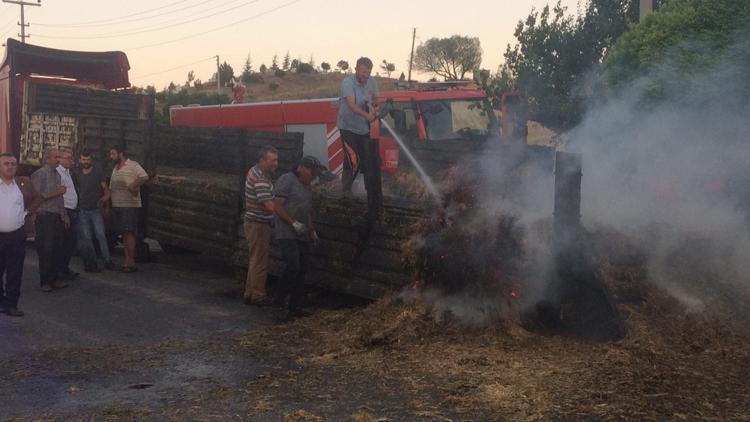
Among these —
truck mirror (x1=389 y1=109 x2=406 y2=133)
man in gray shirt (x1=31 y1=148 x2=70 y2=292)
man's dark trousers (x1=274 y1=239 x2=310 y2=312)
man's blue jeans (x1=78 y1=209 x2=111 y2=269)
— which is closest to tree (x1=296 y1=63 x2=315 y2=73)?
truck mirror (x1=389 y1=109 x2=406 y2=133)

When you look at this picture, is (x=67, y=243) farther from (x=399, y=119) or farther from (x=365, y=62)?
(x=399, y=119)

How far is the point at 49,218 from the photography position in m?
9.64

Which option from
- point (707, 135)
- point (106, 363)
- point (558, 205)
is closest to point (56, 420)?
point (106, 363)

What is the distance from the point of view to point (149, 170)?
11.8 meters

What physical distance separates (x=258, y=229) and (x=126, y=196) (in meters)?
3.08

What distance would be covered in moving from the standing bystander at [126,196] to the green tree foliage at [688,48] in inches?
264

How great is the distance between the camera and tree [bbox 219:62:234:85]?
212ft

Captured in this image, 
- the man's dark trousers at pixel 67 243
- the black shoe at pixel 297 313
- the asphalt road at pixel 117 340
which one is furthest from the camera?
the man's dark trousers at pixel 67 243

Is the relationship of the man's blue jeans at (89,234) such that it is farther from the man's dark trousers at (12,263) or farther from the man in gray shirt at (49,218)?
the man's dark trousers at (12,263)

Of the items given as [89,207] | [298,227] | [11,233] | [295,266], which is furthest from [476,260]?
[89,207]

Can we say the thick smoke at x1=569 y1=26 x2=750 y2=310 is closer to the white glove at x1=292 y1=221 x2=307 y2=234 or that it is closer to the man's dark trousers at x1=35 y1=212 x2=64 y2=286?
the white glove at x1=292 y1=221 x2=307 y2=234

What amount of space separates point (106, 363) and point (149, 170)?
19.1 ft

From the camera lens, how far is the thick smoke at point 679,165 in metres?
7.54

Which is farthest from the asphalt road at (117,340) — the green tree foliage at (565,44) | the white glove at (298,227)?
the green tree foliage at (565,44)
